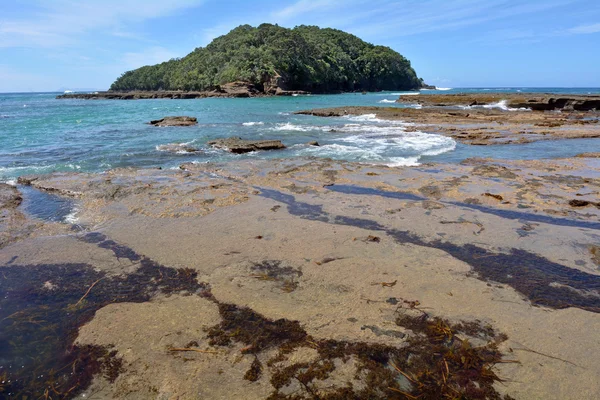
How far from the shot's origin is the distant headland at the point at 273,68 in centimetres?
8231

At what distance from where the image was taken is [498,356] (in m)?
3.22

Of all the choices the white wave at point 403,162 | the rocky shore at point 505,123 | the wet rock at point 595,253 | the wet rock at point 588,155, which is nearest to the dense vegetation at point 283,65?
the rocky shore at point 505,123

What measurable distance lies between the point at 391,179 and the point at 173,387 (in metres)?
7.97

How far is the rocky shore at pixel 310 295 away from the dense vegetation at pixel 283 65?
79.3 metres

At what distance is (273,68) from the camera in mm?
82000

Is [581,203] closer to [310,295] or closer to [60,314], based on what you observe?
[310,295]

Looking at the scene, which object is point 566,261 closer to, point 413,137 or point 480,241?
point 480,241

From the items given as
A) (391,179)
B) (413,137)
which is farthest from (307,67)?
(391,179)

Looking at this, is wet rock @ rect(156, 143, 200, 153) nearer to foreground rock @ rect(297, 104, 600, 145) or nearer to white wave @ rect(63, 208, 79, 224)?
white wave @ rect(63, 208, 79, 224)

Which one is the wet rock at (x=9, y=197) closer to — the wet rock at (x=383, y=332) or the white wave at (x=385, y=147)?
the wet rock at (x=383, y=332)

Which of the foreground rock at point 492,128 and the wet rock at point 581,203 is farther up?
the foreground rock at point 492,128

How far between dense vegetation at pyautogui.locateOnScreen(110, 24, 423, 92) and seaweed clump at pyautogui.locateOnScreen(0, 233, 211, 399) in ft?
266

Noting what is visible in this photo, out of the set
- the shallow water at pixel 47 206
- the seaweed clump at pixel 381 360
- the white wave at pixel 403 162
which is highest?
the white wave at pixel 403 162

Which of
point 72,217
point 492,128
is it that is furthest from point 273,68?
point 72,217
